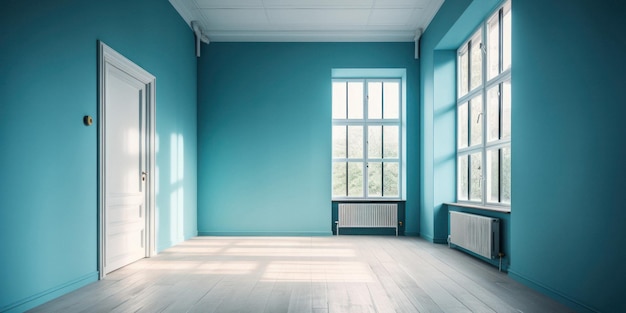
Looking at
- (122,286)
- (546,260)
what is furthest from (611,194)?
(122,286)

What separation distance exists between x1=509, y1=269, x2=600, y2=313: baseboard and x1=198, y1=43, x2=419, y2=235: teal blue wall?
3246 millimetres

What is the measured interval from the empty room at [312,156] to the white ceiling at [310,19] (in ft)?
0.13

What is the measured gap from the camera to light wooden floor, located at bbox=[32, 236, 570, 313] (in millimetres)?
3027

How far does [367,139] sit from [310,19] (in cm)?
226

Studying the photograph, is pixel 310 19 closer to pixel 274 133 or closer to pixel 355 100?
pixel 355 100

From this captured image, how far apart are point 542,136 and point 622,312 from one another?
1413 millimetres

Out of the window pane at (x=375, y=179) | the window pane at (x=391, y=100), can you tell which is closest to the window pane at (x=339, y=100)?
the window pane at (x=391, y=100)

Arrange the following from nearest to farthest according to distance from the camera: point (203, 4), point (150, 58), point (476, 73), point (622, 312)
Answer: point (622, 312) → point (150, 58) → point (476, 73) → point (203, 4)

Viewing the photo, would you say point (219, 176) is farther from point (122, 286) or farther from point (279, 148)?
point (122, 286)

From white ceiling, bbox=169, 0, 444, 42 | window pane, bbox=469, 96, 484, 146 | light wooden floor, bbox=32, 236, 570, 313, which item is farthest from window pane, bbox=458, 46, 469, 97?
light wooden floor, bbox=32, 236, 570, 313

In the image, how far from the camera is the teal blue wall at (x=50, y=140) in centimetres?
278

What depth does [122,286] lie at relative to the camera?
3611 mm

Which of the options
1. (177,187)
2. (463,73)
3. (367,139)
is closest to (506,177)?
(463,73)

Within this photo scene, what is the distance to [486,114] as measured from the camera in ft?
16.7
